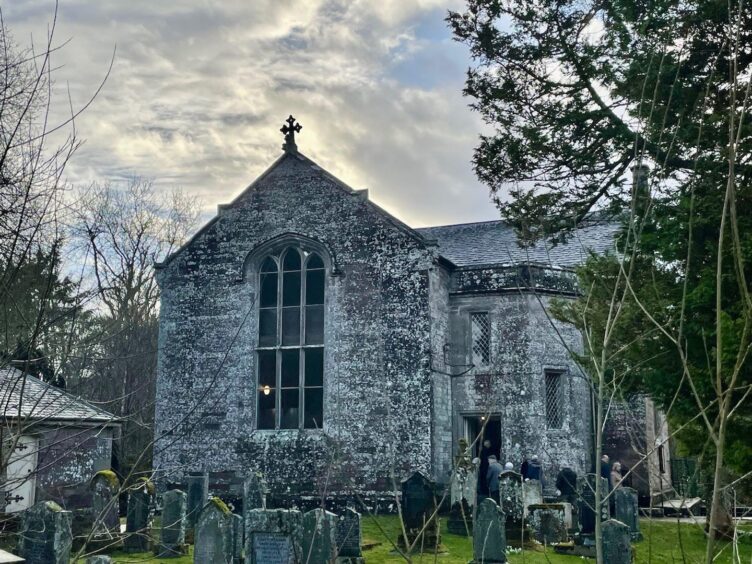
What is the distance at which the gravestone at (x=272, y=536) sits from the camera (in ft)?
36.2

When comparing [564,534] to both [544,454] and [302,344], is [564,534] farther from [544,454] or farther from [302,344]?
[302,344]

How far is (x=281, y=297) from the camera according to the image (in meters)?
20.5

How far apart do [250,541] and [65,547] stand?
2497 mm

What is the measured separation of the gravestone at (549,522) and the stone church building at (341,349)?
4.09 m

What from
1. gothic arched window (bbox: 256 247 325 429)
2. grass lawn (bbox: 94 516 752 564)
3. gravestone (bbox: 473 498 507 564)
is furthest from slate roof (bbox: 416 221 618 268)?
gravestone (bbox: 473 498 507 564)

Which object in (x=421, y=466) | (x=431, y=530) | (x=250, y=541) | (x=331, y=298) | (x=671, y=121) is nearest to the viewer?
(x=671, y=121)

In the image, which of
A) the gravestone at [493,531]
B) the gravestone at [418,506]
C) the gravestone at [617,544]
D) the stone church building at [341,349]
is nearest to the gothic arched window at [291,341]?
the stone church building at [341,349]

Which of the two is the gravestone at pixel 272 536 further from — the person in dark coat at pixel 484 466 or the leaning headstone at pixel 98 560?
the person in dark coat at pixel 484 466

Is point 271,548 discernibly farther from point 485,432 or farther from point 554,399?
point 485,432

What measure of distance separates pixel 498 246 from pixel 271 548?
14.0 m

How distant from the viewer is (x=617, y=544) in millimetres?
10703

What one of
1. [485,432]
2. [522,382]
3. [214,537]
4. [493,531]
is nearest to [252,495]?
[214,537]

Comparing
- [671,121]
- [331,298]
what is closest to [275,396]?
[331,298]

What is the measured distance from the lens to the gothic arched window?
19.8 metres
